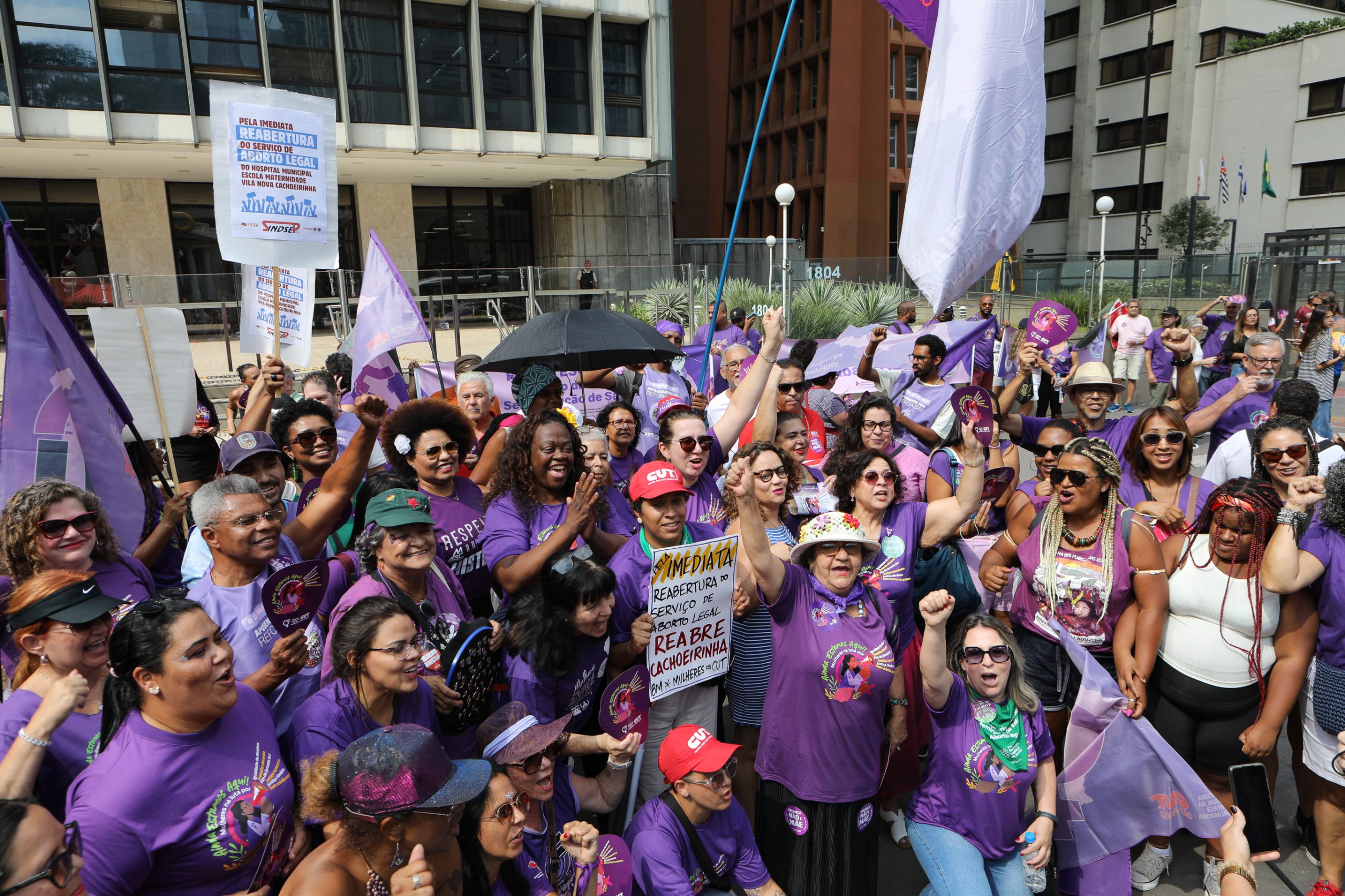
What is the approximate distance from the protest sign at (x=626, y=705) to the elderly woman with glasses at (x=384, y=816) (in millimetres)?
964

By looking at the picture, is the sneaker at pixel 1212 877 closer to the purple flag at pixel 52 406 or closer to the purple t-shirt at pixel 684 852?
the purple t-shirt at pixel 684 852

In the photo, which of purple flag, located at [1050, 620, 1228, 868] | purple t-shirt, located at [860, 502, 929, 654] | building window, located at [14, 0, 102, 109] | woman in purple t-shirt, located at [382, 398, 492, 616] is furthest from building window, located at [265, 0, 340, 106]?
purple flag, located at [1050, 620, 1228, 868]

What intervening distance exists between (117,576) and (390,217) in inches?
969

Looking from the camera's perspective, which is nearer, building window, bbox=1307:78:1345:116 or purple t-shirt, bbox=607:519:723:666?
purple t-shirt, bbox=607:519:723:666

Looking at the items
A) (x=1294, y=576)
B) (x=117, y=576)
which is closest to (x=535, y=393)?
(x=117, y=576)

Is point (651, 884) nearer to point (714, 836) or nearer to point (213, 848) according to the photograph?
point (714, 836)

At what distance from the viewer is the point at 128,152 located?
781 inches

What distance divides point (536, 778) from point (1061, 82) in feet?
178

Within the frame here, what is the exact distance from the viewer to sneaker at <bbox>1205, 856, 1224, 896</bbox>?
11.2 ft

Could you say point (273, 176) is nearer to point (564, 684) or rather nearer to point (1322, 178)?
point (564, 684)

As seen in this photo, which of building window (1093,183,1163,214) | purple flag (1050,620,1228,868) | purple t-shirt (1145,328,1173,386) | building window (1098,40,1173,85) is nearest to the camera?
purple flag (1050,620,1228,868)

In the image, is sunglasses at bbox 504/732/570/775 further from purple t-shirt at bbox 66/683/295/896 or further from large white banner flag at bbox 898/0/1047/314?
large white banner flag at bbox 898/0/1047/314

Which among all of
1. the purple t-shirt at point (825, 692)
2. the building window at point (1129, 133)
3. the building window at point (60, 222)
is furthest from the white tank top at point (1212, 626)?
the building window at point (1129, 133)

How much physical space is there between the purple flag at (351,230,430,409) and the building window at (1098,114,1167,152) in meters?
46.9
